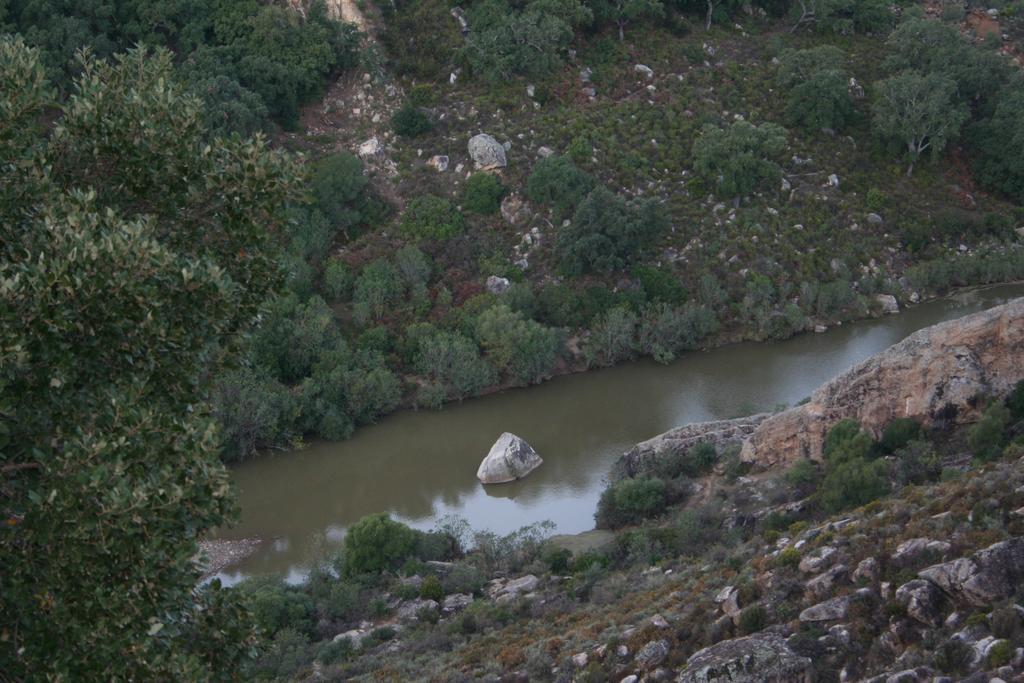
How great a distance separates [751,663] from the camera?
13.8 meters

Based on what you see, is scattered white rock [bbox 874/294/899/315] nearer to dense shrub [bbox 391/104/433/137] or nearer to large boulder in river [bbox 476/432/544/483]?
large boulder in river [bbox 476/432/544/483]

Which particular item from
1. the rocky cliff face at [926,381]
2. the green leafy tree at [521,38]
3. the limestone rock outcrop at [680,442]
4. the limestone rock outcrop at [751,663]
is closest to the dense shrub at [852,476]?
the rocky cliff face at [926,381]

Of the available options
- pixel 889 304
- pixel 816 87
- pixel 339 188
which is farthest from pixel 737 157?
pixel 339 188

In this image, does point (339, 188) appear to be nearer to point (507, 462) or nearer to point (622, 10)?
Result: point (507, 462)

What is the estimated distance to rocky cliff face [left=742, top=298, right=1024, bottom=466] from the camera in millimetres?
22375

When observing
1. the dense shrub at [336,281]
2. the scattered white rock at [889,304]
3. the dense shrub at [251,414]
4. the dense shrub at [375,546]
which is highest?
the dense shrub at [336,281]

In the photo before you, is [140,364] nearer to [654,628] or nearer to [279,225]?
[279,225]

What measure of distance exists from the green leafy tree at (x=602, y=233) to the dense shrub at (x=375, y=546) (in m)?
15.1

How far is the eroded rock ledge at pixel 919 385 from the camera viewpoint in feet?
73.5

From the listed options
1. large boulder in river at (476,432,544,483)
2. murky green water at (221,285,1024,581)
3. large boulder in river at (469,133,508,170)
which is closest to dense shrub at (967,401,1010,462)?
murky green water at (221,285,1024,581)

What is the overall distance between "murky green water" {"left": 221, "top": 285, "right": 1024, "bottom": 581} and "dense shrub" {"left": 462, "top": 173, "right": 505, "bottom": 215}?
6.75 metres

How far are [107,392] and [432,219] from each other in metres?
29.9

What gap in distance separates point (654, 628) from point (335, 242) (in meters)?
24.8

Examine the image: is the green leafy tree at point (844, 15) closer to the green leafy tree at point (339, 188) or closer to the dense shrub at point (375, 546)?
the green leafy tree at point (339, 188)
